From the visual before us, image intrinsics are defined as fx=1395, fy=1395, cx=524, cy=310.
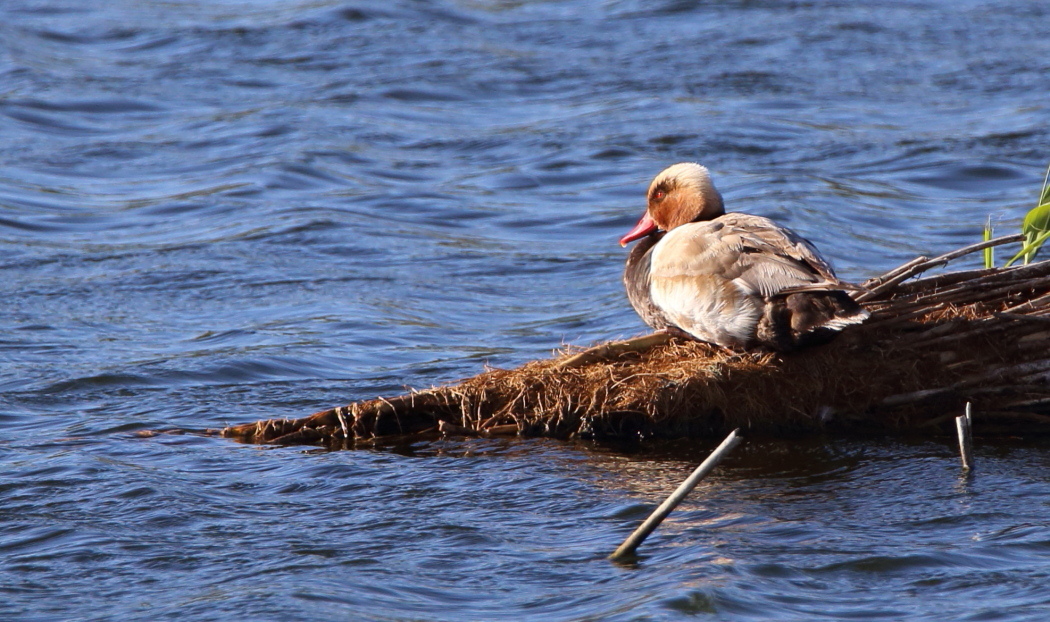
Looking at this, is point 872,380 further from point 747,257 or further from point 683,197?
point 683,197

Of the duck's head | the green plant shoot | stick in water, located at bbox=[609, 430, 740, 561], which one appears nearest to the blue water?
stick in water, located at bbox=[609, 430, 740, 561]

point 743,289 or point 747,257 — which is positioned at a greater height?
point 747,257

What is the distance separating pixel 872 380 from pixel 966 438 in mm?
652

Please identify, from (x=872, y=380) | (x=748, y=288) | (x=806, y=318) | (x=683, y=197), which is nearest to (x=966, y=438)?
(x=872, y=380)

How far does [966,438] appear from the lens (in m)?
5.50

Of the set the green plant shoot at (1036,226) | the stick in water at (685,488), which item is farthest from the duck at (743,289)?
the stick in water at (685,488)

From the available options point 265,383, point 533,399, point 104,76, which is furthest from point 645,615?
point 104,76

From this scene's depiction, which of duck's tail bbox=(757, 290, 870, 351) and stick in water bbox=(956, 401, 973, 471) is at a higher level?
duck's tail bbox=(757, 290, 870, 351)

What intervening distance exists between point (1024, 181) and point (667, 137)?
3370 millimetres

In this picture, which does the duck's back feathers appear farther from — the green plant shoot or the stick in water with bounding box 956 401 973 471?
the green plant shoot

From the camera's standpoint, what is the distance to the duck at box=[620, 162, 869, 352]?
5.72 m

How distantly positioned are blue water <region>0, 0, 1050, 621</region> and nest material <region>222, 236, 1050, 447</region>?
0.14m

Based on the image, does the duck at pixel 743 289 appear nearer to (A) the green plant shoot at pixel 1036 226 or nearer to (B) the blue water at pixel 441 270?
(B) the blue water at pixel 441 270

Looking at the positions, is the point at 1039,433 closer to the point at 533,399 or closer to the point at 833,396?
the point at 833,396
